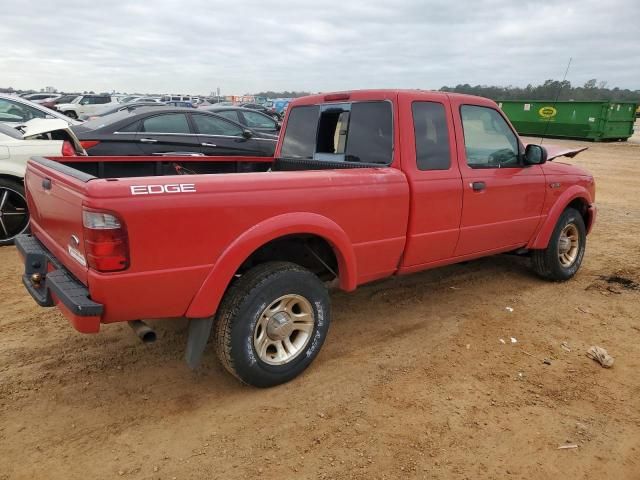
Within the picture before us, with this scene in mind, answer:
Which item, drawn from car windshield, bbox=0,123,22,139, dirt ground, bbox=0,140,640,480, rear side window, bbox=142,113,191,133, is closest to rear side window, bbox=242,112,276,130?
rear side window, bbox=142,113,191,133

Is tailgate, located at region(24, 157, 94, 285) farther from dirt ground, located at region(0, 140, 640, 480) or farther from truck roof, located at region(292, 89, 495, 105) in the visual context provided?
truck roof, located at region(292, 89, 495, 105)

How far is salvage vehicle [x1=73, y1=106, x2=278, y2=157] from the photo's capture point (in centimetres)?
749

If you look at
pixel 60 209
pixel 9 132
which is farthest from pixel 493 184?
pixel 9 132

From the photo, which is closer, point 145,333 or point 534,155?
point 145,333

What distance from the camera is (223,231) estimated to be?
2709mm

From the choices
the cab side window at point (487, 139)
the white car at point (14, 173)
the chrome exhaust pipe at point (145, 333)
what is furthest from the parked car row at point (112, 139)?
the cab side window at point (487, 139)

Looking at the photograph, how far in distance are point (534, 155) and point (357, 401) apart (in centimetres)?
278

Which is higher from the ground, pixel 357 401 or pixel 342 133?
pixel 342 133

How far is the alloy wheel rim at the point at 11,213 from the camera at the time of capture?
18.1 ft

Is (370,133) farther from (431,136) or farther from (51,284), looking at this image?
(51,284)

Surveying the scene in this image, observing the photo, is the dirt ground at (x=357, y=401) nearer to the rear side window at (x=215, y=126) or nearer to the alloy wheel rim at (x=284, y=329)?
the alloy wheel rim at (x=284, y=329)

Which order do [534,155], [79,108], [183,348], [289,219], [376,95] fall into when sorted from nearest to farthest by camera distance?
[289,219] → [183,348] → [376,95] → [534,155] → [79,108]

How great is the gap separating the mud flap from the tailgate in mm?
650

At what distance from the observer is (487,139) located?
429 cm
